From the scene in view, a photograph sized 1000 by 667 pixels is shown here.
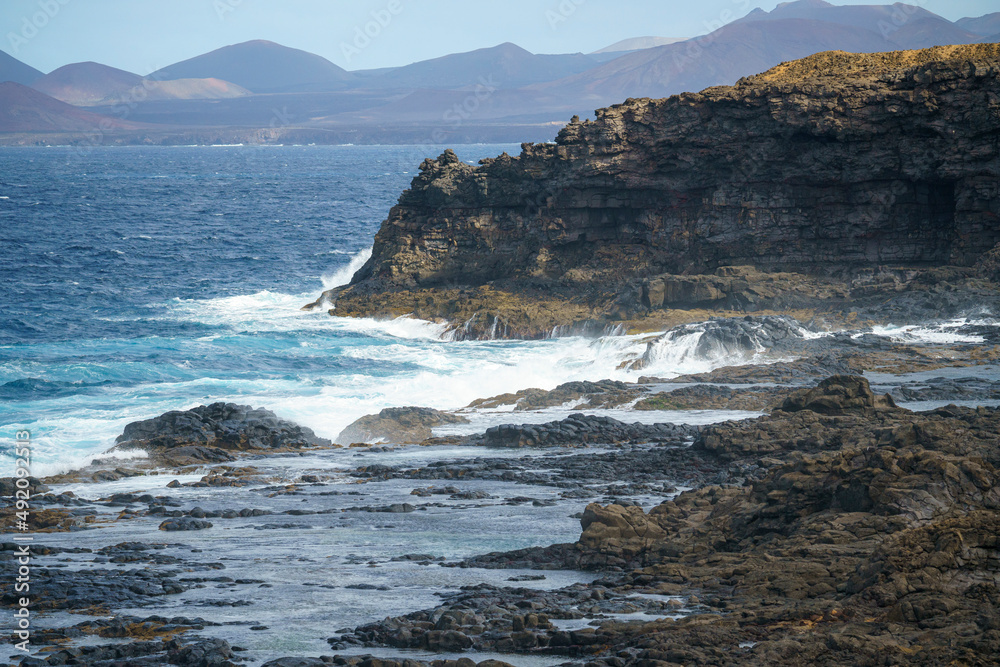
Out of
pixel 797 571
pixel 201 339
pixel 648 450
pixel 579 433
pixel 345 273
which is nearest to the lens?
pixel 797 571

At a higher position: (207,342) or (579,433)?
(207,342)

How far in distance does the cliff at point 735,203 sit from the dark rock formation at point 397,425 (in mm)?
12647

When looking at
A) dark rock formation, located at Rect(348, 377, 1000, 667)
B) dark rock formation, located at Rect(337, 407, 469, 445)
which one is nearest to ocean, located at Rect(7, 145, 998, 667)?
dark rock formation, located at Rect(348, 377, 1000, 667)

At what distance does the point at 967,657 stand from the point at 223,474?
1630 cm

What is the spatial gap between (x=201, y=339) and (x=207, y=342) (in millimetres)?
773

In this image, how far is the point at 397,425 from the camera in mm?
25391

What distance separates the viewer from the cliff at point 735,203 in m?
35.9

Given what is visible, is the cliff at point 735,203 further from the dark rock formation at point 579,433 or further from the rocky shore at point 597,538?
the dark rock formation at point 579,433

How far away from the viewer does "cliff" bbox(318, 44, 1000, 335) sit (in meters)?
35.9

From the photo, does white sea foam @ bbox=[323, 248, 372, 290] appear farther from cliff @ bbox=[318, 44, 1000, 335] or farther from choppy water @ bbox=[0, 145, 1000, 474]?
cliff @ bbox=[318, 44, 1000, 335]

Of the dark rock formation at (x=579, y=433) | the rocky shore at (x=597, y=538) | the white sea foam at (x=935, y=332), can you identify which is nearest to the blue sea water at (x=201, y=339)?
the rocky shore at (x=597, y=538)

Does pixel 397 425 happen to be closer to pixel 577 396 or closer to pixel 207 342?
pixel 577 396

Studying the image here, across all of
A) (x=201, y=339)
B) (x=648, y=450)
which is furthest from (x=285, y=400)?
(x=648, y=450)

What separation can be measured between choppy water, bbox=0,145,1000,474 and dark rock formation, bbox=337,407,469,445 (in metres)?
1.17
